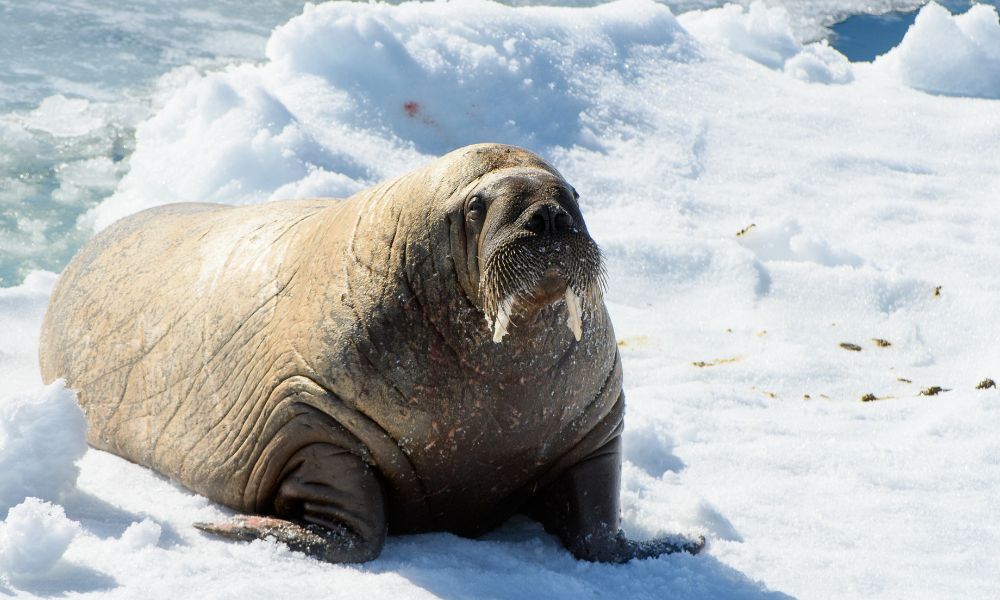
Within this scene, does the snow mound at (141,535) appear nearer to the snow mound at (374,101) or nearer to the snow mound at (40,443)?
the snow mound at (40,443)

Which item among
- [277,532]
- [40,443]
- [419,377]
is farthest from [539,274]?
[40,443]

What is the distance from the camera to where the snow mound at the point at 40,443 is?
383cm

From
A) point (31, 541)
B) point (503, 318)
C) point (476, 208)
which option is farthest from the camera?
point (476, 208)

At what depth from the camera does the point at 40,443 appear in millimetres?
3883

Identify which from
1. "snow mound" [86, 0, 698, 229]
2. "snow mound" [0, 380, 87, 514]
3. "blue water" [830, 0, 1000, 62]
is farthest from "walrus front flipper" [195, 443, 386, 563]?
"blue water" [830, 0, 1000, 62]

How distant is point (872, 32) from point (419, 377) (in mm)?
11890

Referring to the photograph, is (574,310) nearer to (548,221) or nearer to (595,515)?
(548,221)

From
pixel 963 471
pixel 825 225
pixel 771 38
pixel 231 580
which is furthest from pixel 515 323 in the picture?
pixel 771 38

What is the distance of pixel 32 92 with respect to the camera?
380 inches

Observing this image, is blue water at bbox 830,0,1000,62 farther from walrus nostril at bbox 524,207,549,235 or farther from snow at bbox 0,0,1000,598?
walrus nostril at bbox 524,207,549,235

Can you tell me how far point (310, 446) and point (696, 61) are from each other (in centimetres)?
685

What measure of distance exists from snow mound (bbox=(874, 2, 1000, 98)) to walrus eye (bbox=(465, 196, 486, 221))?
25.8 ft

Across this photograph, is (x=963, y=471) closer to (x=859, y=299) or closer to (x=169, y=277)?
(x=859, y=299)

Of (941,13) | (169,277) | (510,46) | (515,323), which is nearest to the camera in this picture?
(515,323)
